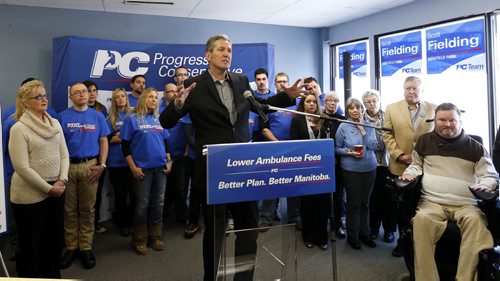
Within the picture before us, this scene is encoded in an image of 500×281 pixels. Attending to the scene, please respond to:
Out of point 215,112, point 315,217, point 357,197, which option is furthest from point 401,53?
point 215,112

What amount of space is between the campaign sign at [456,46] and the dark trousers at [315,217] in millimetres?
2503

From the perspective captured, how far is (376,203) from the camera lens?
147 inches

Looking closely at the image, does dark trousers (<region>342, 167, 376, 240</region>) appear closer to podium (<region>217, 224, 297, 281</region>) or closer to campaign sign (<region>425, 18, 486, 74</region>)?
podium (<region>217, 224, 297, 281</region>)

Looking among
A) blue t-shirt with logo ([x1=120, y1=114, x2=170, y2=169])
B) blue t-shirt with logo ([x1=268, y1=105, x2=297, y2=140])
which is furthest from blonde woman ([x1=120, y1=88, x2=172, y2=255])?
blue t-shirt with logo ([x1=268, y1=105, x2=297, y2=140])

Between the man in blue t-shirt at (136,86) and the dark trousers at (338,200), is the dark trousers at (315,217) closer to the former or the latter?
the dark trousers at (338,200)

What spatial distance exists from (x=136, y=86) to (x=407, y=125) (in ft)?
9.96

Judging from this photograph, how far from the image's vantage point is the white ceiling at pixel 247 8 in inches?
186

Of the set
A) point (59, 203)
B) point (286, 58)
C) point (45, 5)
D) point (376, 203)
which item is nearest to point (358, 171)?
point (376, 203)

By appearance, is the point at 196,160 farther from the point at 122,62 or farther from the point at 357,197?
the point at 122,62

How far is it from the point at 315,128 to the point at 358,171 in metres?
0.60

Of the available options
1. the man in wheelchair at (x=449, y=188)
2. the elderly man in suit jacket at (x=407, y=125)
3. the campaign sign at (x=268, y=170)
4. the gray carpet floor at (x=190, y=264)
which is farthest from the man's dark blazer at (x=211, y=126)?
the elderly man in suit jacket at (x=407, y=125)

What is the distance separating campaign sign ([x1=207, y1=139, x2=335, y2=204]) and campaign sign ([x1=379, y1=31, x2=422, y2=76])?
377 centimetres

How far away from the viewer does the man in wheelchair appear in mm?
2342

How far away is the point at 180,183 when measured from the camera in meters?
4.32
